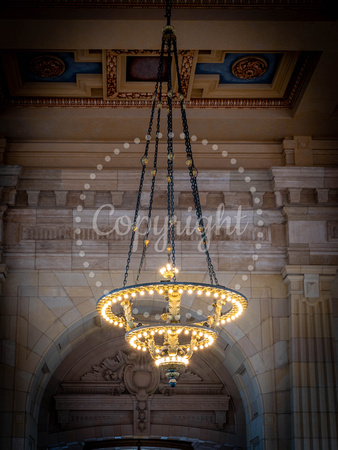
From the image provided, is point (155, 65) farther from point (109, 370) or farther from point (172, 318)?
point (109, 370)

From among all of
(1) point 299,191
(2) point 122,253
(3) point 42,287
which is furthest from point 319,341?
(3) point 42,287

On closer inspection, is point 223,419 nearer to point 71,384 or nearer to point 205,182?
point 71,384

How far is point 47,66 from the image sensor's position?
929 centimetres

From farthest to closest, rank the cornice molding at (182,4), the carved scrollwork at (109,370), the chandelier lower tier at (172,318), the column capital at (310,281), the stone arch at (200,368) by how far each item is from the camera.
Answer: the carved scrollwork at (109,370), the stone arch at (200,368), the column capital at (310,281), the cornice molding at (182,4), the chandelier lower tier at (172,318)

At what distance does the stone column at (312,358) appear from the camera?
9117mm

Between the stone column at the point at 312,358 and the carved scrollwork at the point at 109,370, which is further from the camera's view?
the carved scrollwork at the point at 109,370

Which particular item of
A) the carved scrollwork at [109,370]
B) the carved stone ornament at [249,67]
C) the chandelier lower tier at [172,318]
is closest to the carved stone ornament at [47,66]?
the carved stone ornament at [249,67]

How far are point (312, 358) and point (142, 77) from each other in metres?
3.97

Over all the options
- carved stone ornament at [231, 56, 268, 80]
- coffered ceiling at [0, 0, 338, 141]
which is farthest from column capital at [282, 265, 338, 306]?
carved stone ornament at [231, 56, 268, 80]

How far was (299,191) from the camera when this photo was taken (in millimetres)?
9961

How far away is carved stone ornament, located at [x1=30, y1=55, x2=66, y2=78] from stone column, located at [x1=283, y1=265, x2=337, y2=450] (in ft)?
12.0

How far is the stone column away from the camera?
9.12 metres
